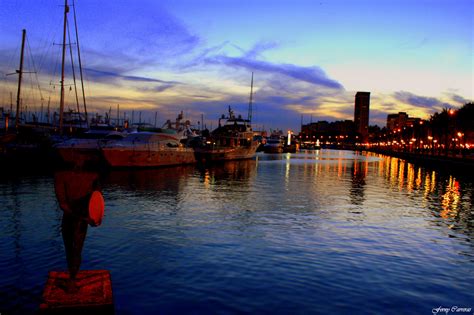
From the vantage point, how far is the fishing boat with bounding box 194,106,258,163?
206ft

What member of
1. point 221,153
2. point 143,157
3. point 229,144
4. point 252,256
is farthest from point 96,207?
point 229,144

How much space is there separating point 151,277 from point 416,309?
501 cm

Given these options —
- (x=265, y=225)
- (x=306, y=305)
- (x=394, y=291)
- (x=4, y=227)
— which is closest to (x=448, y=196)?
(x=265, y=225)

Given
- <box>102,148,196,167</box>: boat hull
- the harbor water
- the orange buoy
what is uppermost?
the orange buoy

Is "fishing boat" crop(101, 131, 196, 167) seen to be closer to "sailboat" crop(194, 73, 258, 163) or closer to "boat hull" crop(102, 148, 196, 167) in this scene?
"boat hull" crop(102, 148, 196, 167)

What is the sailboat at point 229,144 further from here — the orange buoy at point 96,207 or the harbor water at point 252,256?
the orange buoy at point 96,207

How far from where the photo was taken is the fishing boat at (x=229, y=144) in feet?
206

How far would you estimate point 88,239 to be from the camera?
11.8m

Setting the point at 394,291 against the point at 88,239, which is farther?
the point at 88,239

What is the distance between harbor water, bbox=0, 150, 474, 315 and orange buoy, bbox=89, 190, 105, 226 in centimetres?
196

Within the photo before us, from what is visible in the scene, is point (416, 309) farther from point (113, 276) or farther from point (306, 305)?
point (113, 276)

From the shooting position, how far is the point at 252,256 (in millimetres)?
10727

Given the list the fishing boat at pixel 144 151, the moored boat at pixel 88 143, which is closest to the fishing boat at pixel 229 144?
the fishing boat at pixel 144 151

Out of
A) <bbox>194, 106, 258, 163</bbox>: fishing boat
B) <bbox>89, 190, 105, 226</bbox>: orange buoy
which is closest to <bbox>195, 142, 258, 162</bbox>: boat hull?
<bbox>194, 106, 258, 163</bbox>: fishing boat
